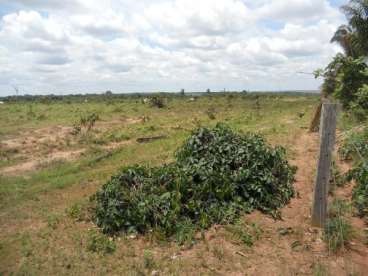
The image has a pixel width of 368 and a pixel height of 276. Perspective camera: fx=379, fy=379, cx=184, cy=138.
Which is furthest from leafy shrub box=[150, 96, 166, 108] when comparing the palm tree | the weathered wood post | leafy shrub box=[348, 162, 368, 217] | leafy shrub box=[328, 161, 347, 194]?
the weathered wood post

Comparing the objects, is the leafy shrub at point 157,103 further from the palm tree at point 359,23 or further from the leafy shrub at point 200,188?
the leafy shrub at point 200,188

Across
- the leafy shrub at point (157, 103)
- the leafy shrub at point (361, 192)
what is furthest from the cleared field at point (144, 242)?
the leafy shrub at point (157, 103)

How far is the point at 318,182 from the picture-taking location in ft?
14.2

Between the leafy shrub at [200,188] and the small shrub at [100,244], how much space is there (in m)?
0.18

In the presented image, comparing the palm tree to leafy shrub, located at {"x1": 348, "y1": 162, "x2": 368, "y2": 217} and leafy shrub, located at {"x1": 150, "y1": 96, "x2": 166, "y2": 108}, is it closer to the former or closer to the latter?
leafy shrub, located at {"x1": 348, "y1": 162, "x2": 368, "y2": 217}

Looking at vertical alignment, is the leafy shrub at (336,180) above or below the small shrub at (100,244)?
above

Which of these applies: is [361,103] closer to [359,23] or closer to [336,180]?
[336,180]

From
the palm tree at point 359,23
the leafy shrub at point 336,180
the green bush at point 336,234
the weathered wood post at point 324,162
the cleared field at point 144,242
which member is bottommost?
the cleared field at point 144,242

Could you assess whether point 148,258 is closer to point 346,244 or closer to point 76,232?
point 76,232

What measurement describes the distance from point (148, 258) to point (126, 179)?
178 cm

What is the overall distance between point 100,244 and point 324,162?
2711mm

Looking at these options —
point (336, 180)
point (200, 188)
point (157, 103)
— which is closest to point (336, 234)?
point (200, 188)

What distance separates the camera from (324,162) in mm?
4270

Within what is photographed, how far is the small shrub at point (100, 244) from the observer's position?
425 cm
